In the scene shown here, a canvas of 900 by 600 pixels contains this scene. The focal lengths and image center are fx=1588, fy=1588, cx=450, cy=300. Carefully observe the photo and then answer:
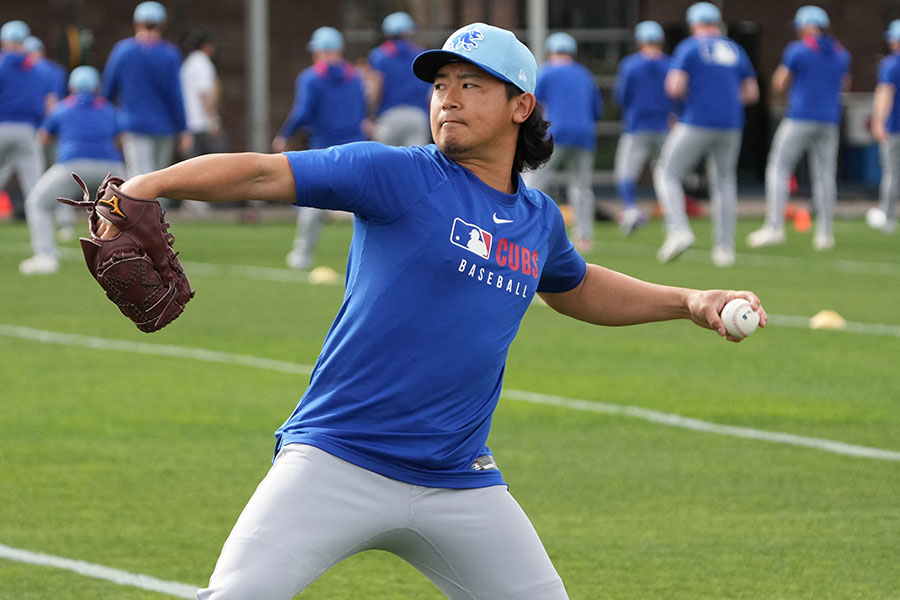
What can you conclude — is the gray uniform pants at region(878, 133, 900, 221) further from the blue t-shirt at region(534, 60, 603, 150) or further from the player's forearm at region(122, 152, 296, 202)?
the player's forearm at region(122, 152, 296, 202)

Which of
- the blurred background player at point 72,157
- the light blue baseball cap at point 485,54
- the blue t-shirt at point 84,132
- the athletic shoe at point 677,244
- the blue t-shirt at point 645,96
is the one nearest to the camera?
the light blue baseball cap at point 485,54

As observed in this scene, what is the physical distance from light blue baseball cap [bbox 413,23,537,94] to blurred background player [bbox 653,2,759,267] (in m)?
12.4

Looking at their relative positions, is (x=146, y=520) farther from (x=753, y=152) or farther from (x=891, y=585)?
(x=753, y=152)

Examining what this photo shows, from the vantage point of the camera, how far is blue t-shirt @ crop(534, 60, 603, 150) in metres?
18.5

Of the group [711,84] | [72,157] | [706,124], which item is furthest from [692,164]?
[72,157]

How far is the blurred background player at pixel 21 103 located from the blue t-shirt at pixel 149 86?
76cm

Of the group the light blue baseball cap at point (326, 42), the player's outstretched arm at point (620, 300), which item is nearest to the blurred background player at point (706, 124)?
the light blue baseball cap at point (326, 42)

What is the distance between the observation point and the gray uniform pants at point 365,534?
3.57m

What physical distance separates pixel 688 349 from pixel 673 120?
1170 centimetres

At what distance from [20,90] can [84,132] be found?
1.39 m

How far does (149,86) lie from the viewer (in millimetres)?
17203

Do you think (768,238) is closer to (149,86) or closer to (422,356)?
(149,86)

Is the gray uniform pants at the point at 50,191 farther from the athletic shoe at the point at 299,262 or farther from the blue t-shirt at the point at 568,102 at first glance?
the blue t-shirt at the point at 568,102

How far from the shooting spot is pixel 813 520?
6.52 m
